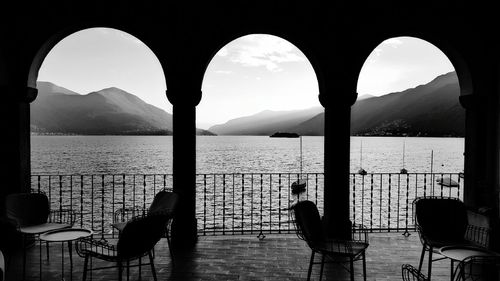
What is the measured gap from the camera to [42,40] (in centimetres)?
524

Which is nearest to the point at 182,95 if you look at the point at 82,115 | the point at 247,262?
the point at 247,262

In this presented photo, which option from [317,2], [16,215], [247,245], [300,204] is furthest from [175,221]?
[317,2]

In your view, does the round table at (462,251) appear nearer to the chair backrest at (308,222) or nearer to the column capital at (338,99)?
the chair backrest at (308,222)

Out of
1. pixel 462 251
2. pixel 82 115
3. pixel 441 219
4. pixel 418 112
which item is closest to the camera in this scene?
pixel 462 251

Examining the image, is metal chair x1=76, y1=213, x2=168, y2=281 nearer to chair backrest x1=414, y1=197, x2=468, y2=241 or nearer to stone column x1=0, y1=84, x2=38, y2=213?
stone column x1=0, y1=84, x2=38, y2=213

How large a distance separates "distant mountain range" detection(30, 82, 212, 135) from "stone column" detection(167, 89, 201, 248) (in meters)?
124

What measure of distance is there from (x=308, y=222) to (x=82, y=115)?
145 meters

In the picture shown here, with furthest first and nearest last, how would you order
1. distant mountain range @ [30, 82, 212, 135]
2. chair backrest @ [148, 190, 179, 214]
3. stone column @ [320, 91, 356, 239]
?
distant mountain range @ [30, 82, 212, 135], stone column @ [320, 91, 356, 239], chair backrest @ [148, 190, 179, 214]

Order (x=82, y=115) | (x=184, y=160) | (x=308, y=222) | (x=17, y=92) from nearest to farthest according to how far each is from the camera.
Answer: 1. (x=308, y=222)
2. (x=17, y=92)
3. (x=184, y=160)
4. (x=82, y=115)

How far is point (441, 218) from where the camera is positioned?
4301mm

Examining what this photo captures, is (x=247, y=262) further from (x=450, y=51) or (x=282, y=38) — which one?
(x=450, y=51)

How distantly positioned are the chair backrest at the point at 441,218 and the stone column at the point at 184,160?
3085 mm

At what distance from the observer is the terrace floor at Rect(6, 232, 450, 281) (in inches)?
171

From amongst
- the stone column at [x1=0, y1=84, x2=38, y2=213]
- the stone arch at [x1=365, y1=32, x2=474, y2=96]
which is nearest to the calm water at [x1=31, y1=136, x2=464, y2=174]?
the stone arch at [x1=365, y1=32, x2=474, y2=96]
